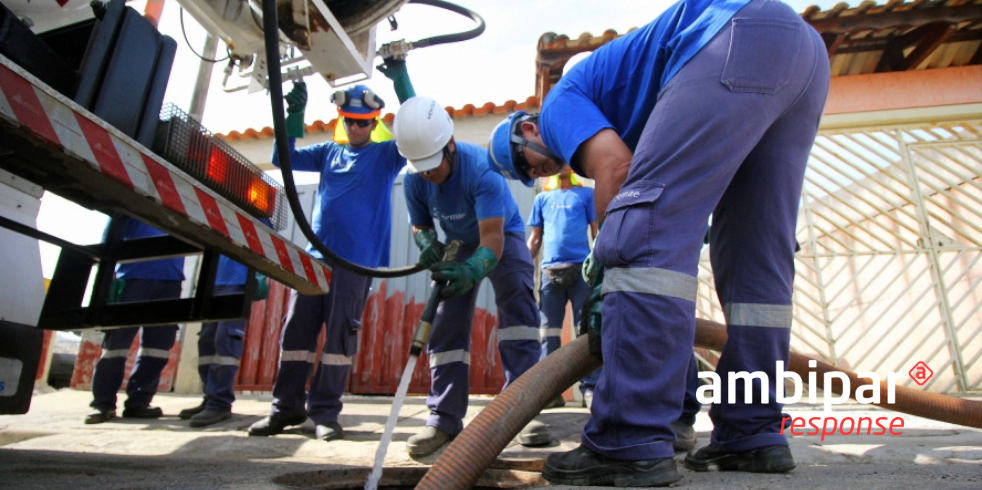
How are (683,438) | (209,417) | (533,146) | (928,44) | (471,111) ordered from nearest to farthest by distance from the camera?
(533,146), (683,438), (209,417), (928,44), (471,111)

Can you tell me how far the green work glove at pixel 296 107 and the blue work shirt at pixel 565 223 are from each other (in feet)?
6.23

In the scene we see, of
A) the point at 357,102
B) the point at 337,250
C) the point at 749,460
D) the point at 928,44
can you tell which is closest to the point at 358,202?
the point at 337,250

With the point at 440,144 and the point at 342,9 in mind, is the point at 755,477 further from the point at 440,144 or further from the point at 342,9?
the point at 342,9

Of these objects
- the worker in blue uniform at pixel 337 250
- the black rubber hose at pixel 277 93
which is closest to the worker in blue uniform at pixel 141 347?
the worker in blue uniform at pixel 337 250

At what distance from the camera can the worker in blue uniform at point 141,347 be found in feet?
11.4

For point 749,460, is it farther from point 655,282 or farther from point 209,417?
point 209,417

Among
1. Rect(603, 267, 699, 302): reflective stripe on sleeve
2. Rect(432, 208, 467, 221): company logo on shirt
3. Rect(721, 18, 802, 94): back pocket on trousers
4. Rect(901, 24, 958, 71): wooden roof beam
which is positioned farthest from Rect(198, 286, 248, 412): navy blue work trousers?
Rect(901, 24, 958, 71): wooden roof beam

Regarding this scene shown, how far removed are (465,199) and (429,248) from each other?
296 mm

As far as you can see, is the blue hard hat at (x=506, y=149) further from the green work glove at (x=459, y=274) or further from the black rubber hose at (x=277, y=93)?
the black rubber hose at (x=277, y=93)

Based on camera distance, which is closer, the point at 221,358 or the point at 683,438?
the point at 683,438

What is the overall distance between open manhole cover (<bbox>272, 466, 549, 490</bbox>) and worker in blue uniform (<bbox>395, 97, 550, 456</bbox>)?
0.38 metres

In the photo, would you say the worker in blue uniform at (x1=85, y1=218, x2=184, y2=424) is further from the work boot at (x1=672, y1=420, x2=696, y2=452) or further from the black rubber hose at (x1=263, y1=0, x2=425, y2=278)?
the work boot at (x1=672, y1=420, x2=696, y2=452)

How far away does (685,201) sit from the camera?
4.47ft

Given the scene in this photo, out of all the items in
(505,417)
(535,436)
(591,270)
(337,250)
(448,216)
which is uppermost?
(448,216)
